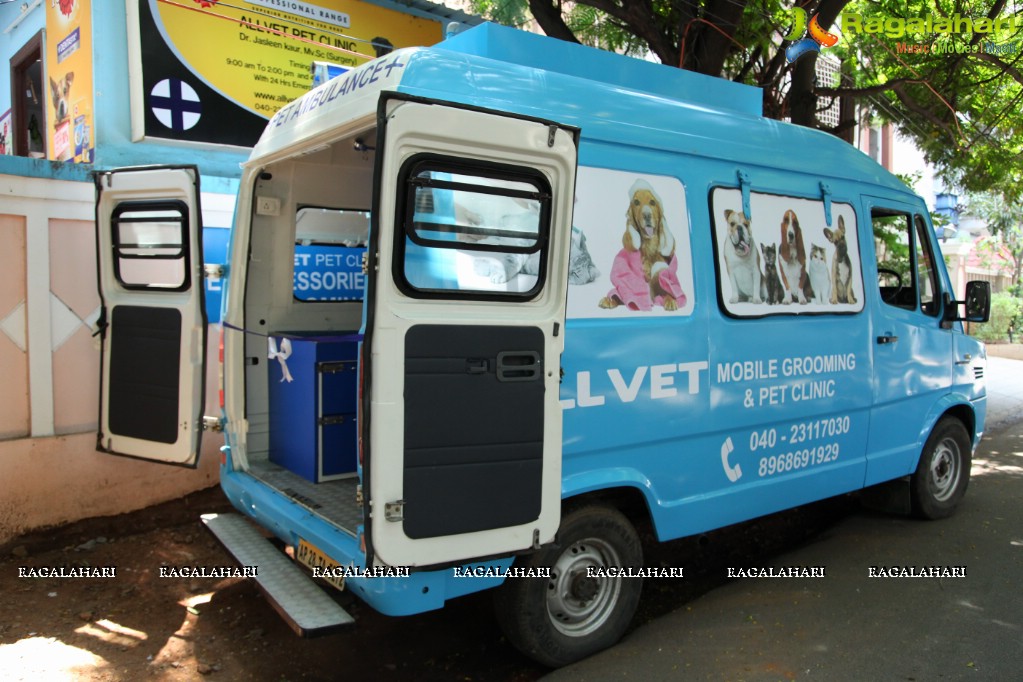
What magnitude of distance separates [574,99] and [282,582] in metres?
2.49

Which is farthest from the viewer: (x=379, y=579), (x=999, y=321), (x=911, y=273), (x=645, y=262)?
(x=999, y=321)

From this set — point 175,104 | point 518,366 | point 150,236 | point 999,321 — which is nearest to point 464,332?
point 518,366

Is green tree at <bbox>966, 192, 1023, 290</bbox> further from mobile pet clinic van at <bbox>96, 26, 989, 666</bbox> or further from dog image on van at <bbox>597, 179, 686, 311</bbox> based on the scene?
dog image on van at <bbox>597, 179, 686, 311</bbox>

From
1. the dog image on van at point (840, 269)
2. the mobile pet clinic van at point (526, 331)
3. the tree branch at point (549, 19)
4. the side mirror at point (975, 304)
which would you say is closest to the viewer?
the mobile pet clinic van at point (526, 331)

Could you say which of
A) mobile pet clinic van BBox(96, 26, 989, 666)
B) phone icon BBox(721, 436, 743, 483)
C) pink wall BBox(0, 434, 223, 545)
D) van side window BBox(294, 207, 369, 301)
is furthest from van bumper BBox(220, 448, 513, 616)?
pink wall BBox(0, 434, 223, 545)

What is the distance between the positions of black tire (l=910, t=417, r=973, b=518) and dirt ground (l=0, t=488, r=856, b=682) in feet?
5.35

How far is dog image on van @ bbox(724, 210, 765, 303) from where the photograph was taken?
4.00 metres

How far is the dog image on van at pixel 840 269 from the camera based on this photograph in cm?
460

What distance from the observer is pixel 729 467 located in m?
4.01

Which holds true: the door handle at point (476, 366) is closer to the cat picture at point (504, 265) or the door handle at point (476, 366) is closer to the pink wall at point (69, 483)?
the cat picture at point (504, 265)

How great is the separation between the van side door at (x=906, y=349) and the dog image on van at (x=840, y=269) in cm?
35

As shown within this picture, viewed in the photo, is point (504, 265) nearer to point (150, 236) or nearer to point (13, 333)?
point (150, 236)

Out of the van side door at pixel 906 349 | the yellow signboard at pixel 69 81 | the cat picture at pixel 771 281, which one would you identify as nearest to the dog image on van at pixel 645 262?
the cat picture at pixel 771 281

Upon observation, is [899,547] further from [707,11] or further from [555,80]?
[707,11]
